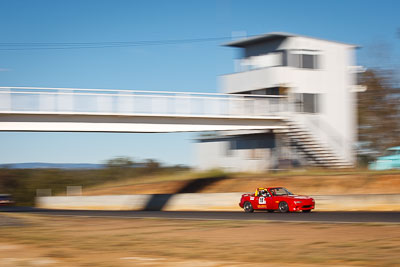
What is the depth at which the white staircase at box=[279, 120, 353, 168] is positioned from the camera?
146 feet

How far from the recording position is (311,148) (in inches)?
1780

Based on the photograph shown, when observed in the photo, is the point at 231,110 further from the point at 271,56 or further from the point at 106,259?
the point at 106,259

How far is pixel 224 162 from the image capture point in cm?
5166

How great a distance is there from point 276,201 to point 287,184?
10.6 metres

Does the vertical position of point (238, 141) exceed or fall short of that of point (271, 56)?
it falls short

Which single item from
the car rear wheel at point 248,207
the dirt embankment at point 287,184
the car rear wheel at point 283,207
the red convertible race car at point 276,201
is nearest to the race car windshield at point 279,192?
the red convertible race car at point 276,201

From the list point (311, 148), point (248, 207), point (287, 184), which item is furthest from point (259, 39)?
point (248, 207)

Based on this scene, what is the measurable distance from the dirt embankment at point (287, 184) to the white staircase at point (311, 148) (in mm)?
4039

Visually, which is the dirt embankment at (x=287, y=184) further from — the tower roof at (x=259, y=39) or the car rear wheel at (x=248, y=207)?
the tower roof at (x=259, y=39)

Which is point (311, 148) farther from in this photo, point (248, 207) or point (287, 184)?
point (248, 207)

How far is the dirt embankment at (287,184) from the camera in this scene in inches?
1340

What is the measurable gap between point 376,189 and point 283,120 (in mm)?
11570

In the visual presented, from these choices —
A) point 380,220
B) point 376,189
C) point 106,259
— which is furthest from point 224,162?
point 106,259

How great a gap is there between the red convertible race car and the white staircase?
585 inches
